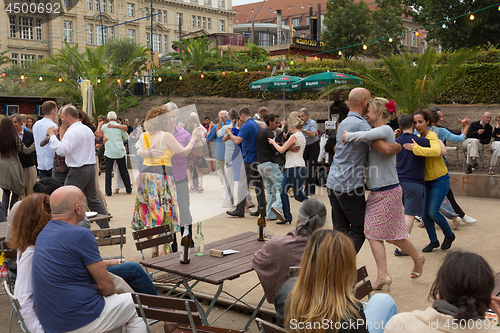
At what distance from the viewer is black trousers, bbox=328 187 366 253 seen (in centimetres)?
438

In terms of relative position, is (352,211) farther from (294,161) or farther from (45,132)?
(45,132)

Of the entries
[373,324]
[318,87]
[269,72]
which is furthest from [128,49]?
[373,324]

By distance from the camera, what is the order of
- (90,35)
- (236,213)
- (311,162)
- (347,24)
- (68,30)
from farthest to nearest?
(90,35) < (68,30) < (347,24) < (311,162) < (236,213)

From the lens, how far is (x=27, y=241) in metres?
3.18

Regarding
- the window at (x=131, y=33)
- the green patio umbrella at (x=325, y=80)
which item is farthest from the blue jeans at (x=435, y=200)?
the window at (x=131, y=33)

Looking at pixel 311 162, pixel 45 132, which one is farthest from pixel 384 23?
pixel 45 132

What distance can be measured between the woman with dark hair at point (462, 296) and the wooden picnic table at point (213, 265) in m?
1.74

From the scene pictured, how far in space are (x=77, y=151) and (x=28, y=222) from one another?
318 centimetres

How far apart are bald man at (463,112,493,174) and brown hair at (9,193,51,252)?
9.71m

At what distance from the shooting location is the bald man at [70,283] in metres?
2.83

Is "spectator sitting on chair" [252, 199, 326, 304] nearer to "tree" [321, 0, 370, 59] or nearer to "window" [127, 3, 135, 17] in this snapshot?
"tree" [321, 0, 370, 59]

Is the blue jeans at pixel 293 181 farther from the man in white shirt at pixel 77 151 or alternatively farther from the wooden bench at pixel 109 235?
the wooden bench at pixel 109 235

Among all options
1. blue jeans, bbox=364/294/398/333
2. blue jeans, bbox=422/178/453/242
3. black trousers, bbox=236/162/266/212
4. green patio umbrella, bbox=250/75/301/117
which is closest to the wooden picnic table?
blue jeans, bbox=364/294/398/333

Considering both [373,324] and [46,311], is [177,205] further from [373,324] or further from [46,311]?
[373,324]
